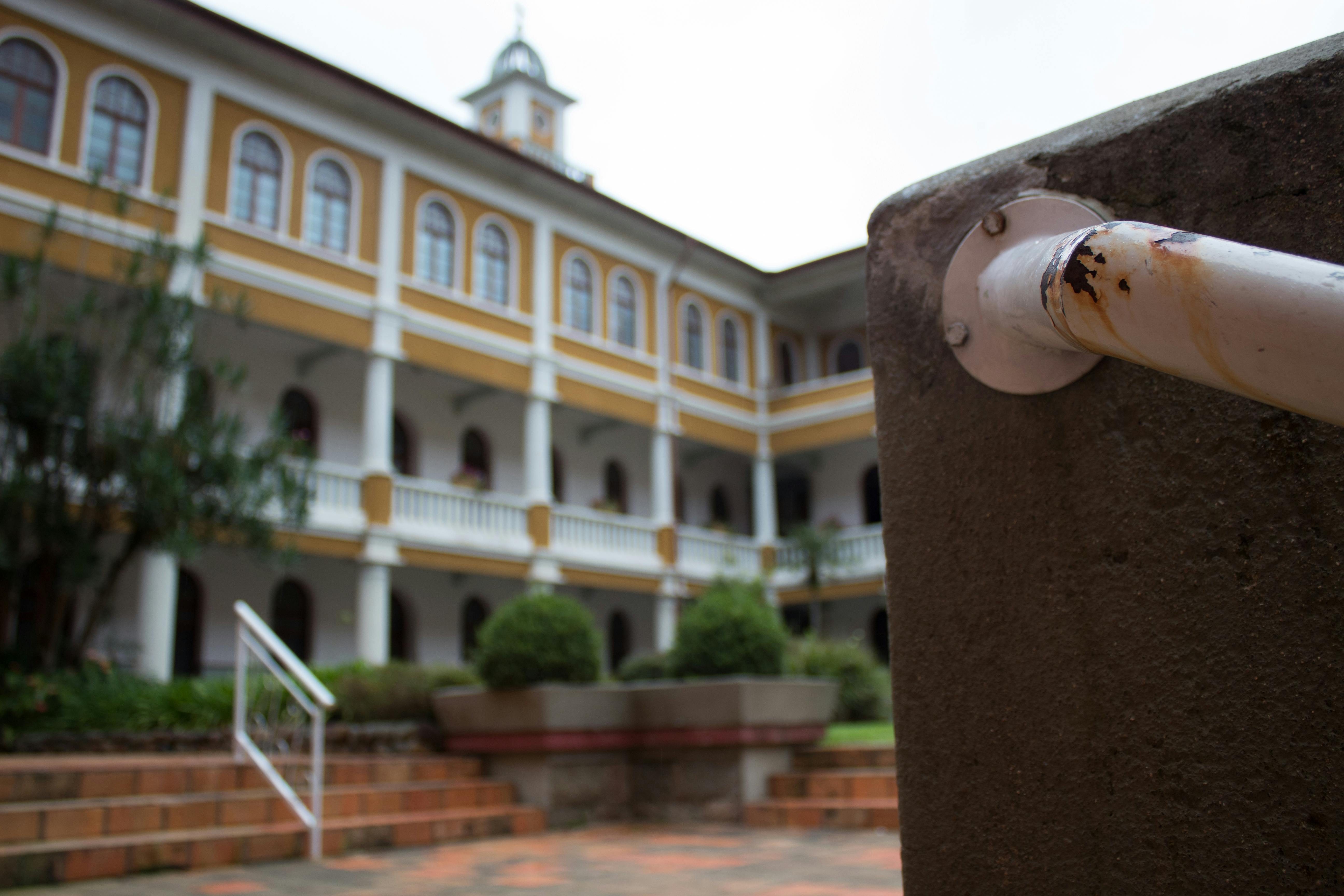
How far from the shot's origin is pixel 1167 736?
3.65 feet

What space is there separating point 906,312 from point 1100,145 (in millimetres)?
306

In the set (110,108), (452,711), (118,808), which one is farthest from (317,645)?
(118,808)

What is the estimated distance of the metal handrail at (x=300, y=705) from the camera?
668cm

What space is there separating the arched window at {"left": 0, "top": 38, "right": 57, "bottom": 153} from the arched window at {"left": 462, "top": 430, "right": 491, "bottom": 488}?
9.07 metres

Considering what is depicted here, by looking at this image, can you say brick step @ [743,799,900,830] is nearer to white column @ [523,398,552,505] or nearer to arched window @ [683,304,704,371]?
white column @ [523,398,552,505]

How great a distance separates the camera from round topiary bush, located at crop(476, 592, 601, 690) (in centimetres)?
850

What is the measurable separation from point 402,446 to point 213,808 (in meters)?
14.0

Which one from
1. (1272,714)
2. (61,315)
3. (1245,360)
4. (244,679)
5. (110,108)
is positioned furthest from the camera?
(110,108)

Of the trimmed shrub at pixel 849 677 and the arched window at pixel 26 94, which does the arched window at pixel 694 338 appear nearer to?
the trimmed shrub at pixel 849 677

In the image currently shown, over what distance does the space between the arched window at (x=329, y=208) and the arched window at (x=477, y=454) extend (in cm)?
504

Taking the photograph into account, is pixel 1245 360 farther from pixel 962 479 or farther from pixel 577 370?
pixel 577 370

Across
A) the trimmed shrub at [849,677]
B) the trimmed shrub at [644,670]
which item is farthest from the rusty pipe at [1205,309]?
the trimmed shrub at [849,677]

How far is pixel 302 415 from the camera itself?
1878cm

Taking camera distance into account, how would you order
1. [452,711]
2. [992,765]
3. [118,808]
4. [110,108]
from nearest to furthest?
1. [992,765]
2. [118,808]
3. [452,711]
4. [110,108]
